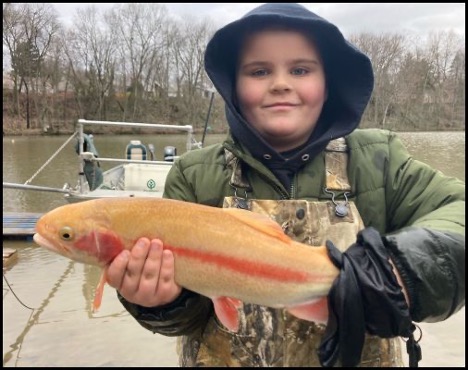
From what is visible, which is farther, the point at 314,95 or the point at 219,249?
the point at 314,95

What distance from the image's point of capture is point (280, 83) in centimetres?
212

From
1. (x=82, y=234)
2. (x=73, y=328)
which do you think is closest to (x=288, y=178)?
(x=82, y=234)

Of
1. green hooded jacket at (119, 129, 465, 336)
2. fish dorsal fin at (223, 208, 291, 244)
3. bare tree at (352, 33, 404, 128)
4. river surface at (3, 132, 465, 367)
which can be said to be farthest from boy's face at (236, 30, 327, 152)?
bare tree at (352, 33, 404, 128)

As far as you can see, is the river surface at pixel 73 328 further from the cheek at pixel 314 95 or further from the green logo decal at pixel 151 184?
the cheek at pixel 314 95

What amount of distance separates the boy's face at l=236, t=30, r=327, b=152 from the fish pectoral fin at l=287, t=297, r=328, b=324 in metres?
0.85

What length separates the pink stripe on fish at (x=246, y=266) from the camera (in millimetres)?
1692

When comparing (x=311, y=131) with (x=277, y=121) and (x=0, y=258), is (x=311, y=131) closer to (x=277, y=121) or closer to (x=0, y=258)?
(x=277, y=121)

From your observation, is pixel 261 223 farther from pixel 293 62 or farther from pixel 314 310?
pixel 293 62

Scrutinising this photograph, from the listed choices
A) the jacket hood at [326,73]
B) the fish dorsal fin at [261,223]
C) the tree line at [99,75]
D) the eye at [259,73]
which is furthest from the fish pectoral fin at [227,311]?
the tree line at [99,75]

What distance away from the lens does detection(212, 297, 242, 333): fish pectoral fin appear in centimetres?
182

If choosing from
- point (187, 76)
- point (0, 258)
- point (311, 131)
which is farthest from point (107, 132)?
point (311, 131)

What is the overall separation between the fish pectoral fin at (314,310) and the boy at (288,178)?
0.18 meters

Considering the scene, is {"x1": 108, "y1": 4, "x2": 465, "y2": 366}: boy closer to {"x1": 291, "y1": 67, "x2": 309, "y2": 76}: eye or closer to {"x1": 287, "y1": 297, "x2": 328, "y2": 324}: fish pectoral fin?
{"x1": 291, "y1": 67, "x2": 309, "y2": 76}: eye

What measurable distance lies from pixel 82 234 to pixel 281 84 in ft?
3.50
